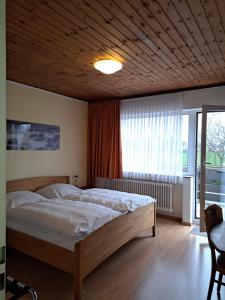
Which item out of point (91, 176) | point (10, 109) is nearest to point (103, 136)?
point (91, 176)

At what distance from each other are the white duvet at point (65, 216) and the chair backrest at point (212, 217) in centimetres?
104

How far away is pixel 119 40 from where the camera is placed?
2201 millimetres

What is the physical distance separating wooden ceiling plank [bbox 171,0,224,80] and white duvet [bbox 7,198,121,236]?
209 cm

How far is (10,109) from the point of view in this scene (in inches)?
139

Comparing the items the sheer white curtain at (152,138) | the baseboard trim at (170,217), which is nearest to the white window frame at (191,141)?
the sheer white curtain at (152,138)

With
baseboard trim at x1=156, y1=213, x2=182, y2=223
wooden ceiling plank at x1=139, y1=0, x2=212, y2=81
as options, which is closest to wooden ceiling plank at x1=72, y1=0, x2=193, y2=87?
wooden ceiling plank at x1=139, y1=0, x2=212, y2=81

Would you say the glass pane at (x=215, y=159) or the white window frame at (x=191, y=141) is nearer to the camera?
the glass pane at (x=215, y=159)

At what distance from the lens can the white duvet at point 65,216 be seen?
2.20m

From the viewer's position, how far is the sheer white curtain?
4.07 meters

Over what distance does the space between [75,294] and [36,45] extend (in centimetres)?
254

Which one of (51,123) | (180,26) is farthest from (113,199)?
(180,26)

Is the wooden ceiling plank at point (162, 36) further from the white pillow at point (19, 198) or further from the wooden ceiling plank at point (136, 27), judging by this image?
Answer: the white pillow at point (19, 198)

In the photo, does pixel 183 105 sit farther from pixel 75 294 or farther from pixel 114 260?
pixel 75 294

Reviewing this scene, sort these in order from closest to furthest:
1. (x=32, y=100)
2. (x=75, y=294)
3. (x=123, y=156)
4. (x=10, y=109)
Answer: (x=75, y=294)
(x=10, y=109)
(x=32, y=100)
(x=123, y=156)
